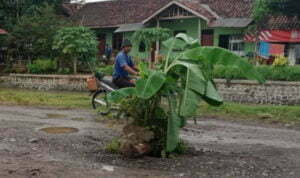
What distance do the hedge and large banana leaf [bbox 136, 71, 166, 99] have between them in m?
10.3

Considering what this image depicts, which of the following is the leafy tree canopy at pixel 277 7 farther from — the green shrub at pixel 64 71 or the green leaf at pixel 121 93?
the green leaf at pixel 121 93

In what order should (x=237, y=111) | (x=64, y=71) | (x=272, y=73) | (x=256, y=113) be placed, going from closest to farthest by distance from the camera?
1. (x=256, y=113)
2. (x=237, y=111)
3. (x=272, y=73)
4. (x=64, y=71)

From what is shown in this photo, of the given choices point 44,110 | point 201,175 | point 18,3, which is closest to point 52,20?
point 18,3

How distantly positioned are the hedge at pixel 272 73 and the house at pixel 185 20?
6624 mm

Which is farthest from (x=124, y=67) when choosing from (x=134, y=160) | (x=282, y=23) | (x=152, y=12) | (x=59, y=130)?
(x=152, y=12)

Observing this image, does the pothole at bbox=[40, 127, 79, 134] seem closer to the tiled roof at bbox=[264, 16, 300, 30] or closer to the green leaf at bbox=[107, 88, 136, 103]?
the green leaf at bbox=[107, 88, 136, 103]

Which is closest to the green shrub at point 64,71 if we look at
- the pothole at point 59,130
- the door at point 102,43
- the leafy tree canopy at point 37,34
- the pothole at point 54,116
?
the leafy tree canopy at point 37,34

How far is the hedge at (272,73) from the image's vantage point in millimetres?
16734

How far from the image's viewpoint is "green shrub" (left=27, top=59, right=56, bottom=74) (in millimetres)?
23375

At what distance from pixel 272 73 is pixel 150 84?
38.7 feet

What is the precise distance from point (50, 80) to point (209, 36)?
10448mm

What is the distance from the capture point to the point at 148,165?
648cm

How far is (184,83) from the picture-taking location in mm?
6820

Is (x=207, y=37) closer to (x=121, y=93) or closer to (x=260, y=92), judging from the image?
(x=260, y=92)
